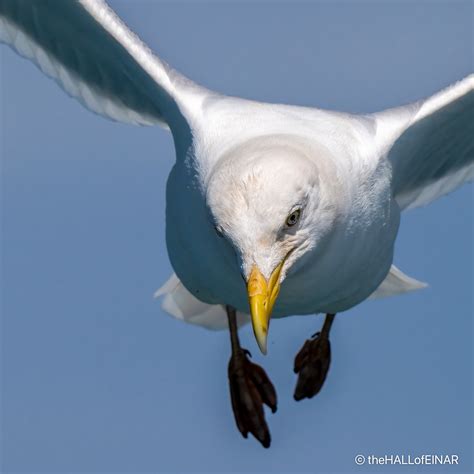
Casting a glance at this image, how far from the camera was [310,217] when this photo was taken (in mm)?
6152

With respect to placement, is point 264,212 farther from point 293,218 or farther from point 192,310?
point 192,310

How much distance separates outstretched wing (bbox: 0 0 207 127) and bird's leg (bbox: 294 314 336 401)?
1.79 metres

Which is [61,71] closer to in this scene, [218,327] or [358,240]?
[218,327]

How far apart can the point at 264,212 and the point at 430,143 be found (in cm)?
235

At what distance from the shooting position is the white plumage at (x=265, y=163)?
600 centimetres

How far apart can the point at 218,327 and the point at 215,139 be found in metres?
2.96

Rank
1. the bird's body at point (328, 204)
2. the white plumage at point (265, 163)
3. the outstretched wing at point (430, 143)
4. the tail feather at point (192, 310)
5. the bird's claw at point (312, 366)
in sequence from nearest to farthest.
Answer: the white plumage at point (265, 163)
the bird's body at point (328, 204)
the outstretched wing at point (430, 143)
the bird's claw at point (312, 366)
the tail feather at point (192, 310)

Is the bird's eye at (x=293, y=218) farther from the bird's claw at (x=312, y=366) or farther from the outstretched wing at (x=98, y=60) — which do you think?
the bird's claw at (x=312, y=366)

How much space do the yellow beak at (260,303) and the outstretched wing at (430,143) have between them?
1574 mm

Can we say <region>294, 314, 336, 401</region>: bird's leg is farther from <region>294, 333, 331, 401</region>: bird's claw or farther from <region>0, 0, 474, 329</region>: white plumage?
<region>0, 0, 474, 329</region>: white plumage

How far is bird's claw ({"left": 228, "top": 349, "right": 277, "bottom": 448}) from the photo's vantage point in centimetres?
857

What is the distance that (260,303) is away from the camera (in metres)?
5.93

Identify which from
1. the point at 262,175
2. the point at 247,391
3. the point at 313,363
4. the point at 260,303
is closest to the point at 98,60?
the point at 247,391

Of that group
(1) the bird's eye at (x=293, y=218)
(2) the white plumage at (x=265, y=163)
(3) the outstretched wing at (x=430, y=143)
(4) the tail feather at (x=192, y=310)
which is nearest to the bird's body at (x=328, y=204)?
(2) the white plumage at (x=265, y=163)
